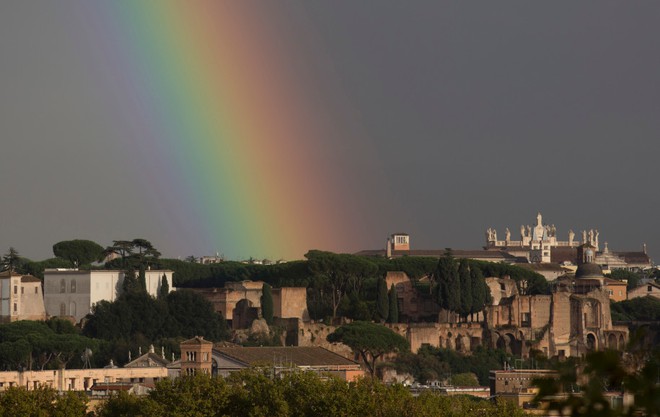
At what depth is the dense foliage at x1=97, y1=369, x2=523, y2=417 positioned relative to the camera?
42.9 metres

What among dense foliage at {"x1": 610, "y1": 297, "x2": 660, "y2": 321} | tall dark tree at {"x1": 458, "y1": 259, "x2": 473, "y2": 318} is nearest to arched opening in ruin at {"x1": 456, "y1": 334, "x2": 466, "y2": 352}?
tall dark tree at {"x1": 458, "y1": 259, "x2": 473, "y2": 318}

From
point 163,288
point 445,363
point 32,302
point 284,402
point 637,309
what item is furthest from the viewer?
point 637,309

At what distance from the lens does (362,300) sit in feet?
302

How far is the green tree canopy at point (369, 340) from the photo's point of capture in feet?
266

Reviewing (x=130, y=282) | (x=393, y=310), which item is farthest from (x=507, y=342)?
(x=130, y=282)

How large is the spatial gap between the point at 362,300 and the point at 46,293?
58.4 ft

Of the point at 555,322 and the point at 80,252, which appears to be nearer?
the point at 555,322

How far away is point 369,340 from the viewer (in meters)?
80.9

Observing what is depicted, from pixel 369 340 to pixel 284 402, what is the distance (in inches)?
1511

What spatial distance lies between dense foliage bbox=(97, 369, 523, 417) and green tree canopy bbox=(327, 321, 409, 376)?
33.1 metres

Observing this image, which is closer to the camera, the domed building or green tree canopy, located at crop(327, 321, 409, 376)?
green tree canopy, located at crop(327, 321, 409, 376)

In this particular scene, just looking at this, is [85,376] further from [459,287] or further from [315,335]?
[459,287]

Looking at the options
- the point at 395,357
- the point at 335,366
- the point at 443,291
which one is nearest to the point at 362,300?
the point at 443,291

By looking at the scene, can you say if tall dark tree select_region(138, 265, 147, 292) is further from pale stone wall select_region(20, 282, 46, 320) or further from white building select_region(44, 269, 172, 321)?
pale stone wall select_region(20, 282, 46, 320)
